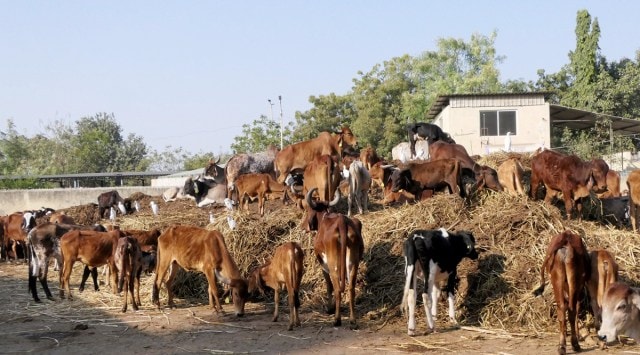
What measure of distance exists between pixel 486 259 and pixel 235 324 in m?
4.12

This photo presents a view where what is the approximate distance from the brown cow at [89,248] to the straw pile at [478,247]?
141 centimetres

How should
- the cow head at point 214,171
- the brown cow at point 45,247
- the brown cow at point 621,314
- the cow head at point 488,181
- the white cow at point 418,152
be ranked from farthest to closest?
the cow head at point 214,171, the white cow at point 418,152, the brown cow at point 45,247, the cow head at point 488,181, the brown cow at point 621,314

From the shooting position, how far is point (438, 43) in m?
63.0

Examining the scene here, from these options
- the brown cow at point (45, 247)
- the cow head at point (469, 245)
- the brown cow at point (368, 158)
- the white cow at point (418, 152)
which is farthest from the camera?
the white cow at point (418, 152)

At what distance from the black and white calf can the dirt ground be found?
0.40 meters

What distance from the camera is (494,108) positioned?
33156 millimetres

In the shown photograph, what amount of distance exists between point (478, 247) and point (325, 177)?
3.90m

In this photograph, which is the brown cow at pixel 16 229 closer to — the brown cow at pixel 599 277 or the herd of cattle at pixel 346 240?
the herd of cattle at pixel 346 240

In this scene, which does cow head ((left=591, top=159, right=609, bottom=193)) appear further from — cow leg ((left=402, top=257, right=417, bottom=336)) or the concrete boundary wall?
the concrete boundary wall

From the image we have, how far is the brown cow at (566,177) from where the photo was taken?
51.0ft

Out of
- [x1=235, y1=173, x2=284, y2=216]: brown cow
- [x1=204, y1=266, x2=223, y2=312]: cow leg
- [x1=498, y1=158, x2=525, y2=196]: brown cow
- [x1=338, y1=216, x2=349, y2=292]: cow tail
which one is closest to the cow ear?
[x1=338, y1=216, x2=349, y2=292]: cow tail

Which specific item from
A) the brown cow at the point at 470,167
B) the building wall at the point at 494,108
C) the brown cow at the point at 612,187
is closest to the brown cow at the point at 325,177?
the brown cow at the point at 470,167

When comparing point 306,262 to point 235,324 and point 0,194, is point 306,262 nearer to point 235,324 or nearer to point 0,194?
point 235,324

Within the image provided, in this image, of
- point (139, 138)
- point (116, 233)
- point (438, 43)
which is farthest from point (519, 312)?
point (139, 138)
